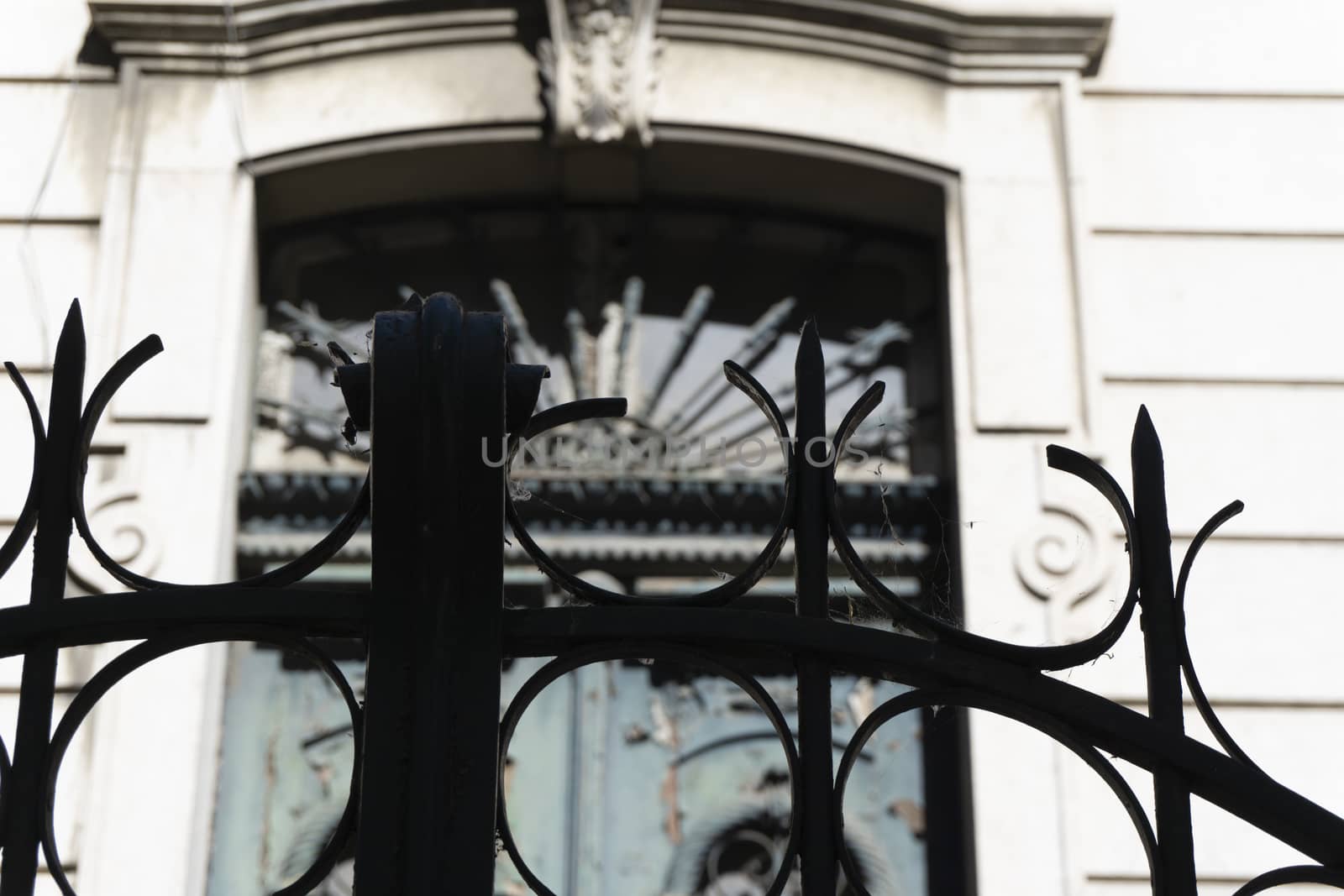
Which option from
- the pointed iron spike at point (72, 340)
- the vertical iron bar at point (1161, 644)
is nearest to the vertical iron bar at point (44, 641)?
the pointed iron spike at point (72, 340)

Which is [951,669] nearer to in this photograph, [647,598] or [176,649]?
[647,598]

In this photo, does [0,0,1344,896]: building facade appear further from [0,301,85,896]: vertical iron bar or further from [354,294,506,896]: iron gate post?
[354,294,506,896]: iron gate post

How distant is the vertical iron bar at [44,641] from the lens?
5.32 ft

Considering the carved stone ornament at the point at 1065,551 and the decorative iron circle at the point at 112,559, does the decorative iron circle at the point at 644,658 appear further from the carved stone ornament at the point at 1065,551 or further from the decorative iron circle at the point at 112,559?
the carved stone ornament at the point at 1065,551

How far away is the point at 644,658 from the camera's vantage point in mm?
1686

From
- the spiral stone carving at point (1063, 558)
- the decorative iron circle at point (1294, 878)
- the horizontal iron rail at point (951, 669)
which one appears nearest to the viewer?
the decorative iron circle at point (1294, 878)

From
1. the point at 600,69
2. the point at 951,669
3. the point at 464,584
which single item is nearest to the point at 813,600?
the point at 951,669

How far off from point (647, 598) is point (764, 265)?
3895 millimetres

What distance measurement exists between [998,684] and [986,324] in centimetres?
317

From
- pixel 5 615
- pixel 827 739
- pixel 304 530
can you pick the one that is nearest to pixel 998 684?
pixel 827 739

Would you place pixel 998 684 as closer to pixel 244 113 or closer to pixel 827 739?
pixel 827 739

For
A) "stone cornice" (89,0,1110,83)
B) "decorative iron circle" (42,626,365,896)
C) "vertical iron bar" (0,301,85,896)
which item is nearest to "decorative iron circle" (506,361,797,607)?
"decorative iron circle" (42,626,365,896)

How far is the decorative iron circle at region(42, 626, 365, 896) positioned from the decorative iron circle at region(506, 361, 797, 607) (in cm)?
25

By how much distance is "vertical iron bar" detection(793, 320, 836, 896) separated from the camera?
5.36ft
